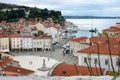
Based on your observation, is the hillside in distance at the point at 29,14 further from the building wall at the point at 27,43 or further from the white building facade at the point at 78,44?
the white building facade at the point at 78,44

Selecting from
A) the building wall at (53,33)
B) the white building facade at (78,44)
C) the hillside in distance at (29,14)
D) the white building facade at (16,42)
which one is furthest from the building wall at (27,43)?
the hillside in distance at (29,14)

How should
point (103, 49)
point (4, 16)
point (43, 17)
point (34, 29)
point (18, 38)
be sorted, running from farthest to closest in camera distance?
1. point (43, 17)
2. point (4, 16)
3. point (34, 29)
4. point (18, 38)
5. point (103, 49)

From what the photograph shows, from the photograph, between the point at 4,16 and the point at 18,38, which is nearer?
the point at 18,38

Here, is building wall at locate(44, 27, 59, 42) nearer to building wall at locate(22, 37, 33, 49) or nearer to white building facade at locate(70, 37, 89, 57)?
building wall at locate(22, 37, 33, 49)

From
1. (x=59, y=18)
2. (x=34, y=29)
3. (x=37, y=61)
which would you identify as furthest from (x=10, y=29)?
(x=37, y=61)

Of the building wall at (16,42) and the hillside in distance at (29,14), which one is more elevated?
the hillside in distance at (29,14)

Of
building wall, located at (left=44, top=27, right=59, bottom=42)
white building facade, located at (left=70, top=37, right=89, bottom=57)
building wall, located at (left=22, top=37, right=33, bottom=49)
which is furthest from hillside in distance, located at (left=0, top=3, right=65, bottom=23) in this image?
white building facade, located at (left=70, top=37, right=89, bottom=57)

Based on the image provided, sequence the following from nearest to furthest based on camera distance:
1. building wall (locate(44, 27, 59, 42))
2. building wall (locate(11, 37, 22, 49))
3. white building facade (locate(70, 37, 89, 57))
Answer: white building facade (locate(70, 37, 89, 57))
building wall (locate(11, 37, 22, 49))
building wall (locate(44, 27, 59, 42))

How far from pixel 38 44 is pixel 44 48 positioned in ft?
3.66

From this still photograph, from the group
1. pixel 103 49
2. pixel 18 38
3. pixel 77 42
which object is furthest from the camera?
pixel 18 38

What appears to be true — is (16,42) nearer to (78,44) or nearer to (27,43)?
(27,43)

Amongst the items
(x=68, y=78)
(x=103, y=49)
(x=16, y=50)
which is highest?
(x=68, y=78)

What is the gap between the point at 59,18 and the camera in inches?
3361

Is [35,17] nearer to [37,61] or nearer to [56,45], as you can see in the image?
[56,45]
